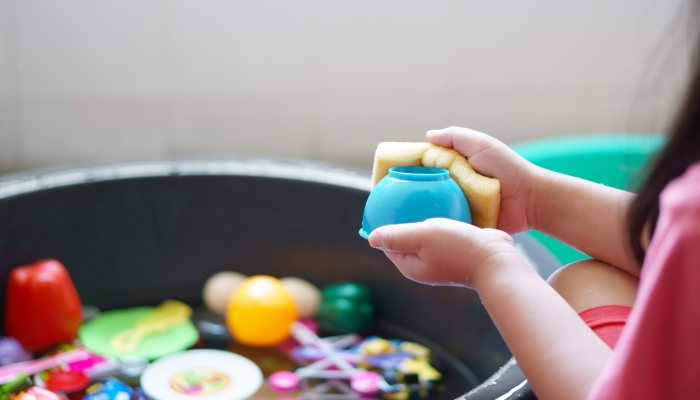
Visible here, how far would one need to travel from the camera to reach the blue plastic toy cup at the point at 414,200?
1.71 feet

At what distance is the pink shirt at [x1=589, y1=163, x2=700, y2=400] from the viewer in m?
0.32

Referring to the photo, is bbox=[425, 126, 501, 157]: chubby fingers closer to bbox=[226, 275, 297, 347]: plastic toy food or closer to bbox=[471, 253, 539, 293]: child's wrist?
Answer: bbox=[471, 253, 539, 293]: child's wrist

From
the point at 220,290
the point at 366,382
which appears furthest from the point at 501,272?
the point at 220,290

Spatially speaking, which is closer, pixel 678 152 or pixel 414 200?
pixel 678 152

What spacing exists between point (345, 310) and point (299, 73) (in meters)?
0.78

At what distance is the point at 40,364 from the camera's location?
785 millimetres

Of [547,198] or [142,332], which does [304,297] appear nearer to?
[142,332]

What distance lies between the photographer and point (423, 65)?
153 cm

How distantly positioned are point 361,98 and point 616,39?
25.8 inches

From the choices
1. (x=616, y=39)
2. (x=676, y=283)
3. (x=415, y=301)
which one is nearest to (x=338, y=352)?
(x=415, y=301)

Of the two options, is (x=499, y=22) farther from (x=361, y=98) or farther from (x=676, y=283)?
(x=676, y=283)

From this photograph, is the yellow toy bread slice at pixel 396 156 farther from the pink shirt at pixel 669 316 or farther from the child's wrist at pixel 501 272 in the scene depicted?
the pink shirt at pixel 669 316

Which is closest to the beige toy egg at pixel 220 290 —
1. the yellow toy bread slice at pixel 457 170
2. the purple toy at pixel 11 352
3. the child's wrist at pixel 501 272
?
the purple toy at pixel 11 352

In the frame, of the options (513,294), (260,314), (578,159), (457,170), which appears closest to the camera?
(513,294)
